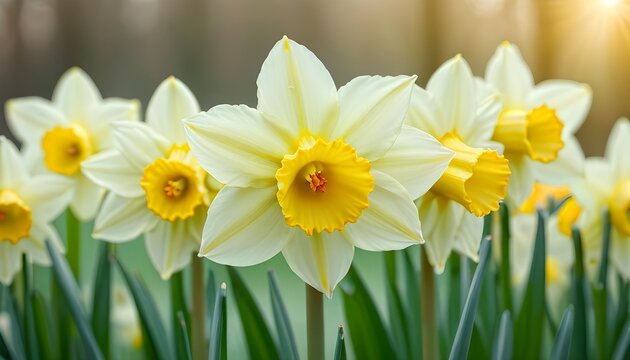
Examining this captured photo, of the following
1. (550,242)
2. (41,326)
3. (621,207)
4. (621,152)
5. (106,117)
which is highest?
(106,117)

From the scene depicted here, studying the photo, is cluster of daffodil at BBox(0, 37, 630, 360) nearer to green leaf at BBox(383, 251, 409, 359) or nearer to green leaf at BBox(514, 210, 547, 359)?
green leaf at BBox(514, 210, 547, 359)

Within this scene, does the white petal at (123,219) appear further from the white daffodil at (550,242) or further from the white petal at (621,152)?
the white petal at (621,152)

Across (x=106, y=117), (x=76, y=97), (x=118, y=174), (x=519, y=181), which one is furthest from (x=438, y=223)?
(x=76, y=97)

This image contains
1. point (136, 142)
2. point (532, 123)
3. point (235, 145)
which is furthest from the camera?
point (532, 123)

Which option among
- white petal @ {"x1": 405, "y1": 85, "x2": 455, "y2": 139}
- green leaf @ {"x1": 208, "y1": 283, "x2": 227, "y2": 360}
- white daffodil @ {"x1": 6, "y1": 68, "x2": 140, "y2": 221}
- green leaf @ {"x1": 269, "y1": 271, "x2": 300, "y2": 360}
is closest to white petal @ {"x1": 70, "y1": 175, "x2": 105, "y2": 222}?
white daffodil @ {"x1": 6, "y1": 68, "x2": 140, "y2": 221}

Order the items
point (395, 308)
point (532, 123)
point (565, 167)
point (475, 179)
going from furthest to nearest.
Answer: point (395, 308), point (565, 167), point (532, 123), point (475, 179)

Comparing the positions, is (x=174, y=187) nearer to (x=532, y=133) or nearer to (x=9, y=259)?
(x=9, y=259)
